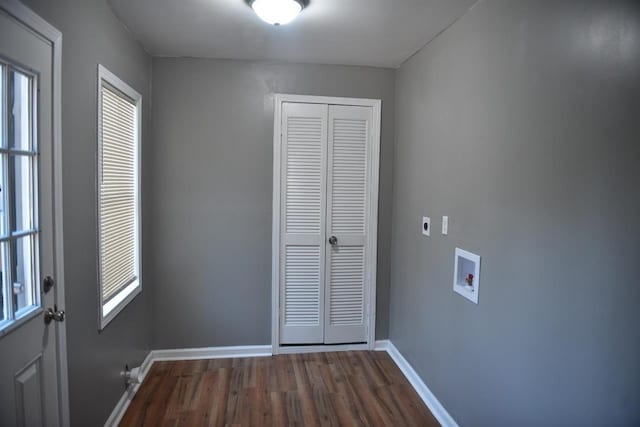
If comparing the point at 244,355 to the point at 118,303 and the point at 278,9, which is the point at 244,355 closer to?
the point at 118,303

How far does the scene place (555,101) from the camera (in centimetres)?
152

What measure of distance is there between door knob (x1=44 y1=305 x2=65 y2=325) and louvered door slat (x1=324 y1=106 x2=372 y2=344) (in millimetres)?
2106

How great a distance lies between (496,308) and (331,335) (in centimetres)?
182

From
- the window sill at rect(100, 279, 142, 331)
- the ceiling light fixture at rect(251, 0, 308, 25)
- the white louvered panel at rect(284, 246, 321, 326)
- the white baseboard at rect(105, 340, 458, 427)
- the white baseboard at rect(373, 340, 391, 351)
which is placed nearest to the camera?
the ceiling light fixture at rect(251, 0, 308, 25)

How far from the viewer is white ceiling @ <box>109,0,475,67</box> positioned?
85.1 inches

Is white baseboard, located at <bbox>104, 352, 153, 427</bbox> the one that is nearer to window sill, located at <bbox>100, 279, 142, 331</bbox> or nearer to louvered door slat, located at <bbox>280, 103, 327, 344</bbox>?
window sill, located at <bbox>100, 279, 142, 331</bbox>

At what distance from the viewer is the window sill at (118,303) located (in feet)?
7.06

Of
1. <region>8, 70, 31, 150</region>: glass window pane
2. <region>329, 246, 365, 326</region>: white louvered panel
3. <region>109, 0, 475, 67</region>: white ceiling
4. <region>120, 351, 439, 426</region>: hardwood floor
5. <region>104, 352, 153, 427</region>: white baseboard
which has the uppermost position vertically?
<region>109, 0, 475, 67</region>: white ceiling

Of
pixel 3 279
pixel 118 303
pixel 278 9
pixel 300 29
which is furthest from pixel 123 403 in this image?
pixel 300 29

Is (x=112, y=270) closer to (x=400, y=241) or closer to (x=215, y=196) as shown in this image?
(x=215, y=196)

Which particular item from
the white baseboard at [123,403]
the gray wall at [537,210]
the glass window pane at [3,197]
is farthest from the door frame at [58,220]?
the gray wall at [537,210]

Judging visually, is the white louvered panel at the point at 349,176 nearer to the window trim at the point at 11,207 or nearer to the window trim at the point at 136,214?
the window trim at the point at 136,214

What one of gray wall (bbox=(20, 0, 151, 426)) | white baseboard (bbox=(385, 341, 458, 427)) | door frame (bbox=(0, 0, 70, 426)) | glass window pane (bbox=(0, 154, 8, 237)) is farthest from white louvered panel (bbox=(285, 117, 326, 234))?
glass window pane (bbox=(0, 154, 8, 237))

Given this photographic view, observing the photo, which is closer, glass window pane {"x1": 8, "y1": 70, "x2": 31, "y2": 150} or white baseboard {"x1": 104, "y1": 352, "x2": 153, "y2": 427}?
glass window pane {"x1": 8, "y1": 70, "x2": 31, "y2": 150}
